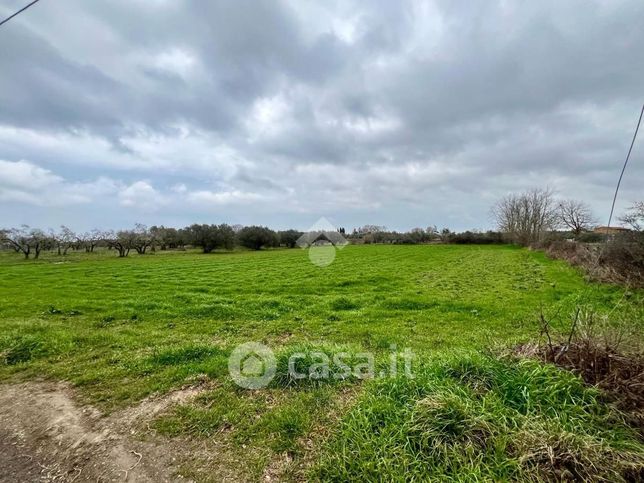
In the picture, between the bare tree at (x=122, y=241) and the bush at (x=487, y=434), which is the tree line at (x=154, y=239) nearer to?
the bare tree at (x=122, y=241)

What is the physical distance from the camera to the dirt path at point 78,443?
2598 mm

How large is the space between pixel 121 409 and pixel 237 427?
1.64m

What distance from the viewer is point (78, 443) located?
2975 mm

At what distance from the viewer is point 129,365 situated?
4.75m

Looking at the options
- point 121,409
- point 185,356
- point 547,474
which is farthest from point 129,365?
point 547,474

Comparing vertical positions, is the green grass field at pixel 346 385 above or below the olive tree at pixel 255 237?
below

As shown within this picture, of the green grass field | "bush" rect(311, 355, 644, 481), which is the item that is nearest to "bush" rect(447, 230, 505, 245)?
the green grass field

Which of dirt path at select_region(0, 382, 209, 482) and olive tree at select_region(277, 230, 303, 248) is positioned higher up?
olive tree at select_region(277, 230, 303, 248)

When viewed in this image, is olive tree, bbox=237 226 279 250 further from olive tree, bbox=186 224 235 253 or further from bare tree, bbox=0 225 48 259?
bare tree, bbox=0 225 48 259

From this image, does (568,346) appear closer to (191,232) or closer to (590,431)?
(590,431)

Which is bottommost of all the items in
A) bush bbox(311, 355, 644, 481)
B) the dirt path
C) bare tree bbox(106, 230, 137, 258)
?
the dirt path

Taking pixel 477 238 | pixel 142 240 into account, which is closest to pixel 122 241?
pixel 142 240

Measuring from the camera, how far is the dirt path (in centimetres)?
260

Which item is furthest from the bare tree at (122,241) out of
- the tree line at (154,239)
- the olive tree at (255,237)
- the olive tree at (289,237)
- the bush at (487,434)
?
the bush at (487,434)
